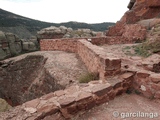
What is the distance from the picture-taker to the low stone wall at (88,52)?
4.05 metres

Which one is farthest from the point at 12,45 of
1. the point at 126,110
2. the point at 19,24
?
the point at 126,110

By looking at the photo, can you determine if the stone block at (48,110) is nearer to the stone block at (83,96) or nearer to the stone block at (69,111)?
the stone block at (69,111)

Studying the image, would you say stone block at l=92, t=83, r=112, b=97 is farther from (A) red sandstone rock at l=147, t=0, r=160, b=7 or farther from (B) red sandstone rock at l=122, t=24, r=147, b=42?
(A) red sandstone rock at l=147, t=0, r=160, b=7

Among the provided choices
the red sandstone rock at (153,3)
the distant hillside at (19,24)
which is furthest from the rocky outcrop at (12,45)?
the red sandstone rock at (153,3)

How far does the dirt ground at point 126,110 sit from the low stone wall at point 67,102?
0.14m

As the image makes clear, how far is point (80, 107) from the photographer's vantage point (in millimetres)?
3139

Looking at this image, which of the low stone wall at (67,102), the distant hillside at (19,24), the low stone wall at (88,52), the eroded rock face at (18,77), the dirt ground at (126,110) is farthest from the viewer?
the distant hillside at (19,24)

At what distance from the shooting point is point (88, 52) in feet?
21.7

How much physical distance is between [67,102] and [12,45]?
2015 cm

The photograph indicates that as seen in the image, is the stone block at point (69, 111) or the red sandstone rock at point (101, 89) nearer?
the stone block at point (69, 111)

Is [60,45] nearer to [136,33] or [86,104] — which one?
[136,33]

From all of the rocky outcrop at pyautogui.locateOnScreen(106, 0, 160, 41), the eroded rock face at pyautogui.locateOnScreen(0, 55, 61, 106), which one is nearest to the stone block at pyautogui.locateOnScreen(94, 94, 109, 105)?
the eroded rock face at pyautogui.locateOnScreen(0, 55, 61, 106)

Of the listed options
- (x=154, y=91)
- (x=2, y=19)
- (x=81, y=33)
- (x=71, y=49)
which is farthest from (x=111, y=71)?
(x=2, y=19)

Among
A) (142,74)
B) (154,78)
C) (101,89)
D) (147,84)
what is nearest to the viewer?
(101,89)
